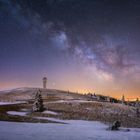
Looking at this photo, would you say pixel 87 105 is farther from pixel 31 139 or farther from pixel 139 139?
pixel 31 139

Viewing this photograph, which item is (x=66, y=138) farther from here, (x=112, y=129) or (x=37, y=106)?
(x=37, y=106)

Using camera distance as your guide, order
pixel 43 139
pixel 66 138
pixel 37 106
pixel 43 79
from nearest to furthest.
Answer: pixel 43 139 < pixel 66 138 < pixel 37 106 < pixel 43 79

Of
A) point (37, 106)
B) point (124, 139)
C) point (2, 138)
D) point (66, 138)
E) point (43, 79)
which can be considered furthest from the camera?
point (43, 79)

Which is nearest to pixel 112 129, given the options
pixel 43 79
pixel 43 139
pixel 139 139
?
pixel 139 139

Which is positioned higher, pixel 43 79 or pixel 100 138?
pixel 43 79

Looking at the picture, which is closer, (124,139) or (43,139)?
(43,139)

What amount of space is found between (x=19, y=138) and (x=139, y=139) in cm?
1249

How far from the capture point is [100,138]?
Result: 26.5m

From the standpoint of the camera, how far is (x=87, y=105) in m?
86.1

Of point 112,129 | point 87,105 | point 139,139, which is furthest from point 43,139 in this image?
point 87,105

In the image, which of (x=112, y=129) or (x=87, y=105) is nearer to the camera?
(x=112, y=129)

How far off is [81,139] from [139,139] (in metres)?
6.75

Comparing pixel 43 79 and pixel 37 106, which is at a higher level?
pixel 43 79

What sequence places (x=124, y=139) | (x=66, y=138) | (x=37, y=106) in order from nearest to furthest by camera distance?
1. (x=66, y=138)
2. (x=124, y=139)
3. (x=37, y=106)
